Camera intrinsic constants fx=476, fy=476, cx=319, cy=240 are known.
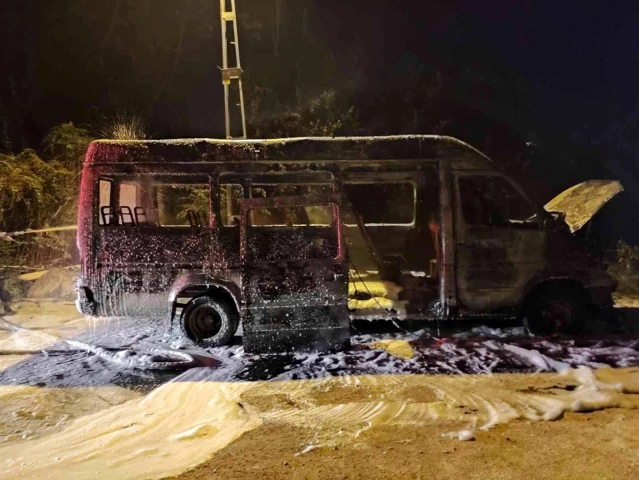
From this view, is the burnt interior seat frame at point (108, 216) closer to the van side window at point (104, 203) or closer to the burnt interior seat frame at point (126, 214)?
the van side window at point (104, 203)

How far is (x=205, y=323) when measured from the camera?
6574 mm

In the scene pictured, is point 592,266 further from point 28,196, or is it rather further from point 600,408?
point 28,196

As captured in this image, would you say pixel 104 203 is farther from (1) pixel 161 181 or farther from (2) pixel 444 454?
(2) pixel 444 454

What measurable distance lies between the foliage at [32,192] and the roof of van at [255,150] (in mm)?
7409

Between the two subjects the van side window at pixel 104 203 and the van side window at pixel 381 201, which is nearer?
the van side window at pixel 104 203

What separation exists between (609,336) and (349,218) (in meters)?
4.45

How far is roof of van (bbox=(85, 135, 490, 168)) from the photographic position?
247 inches

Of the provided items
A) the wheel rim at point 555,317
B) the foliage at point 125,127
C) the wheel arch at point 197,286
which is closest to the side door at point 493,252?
the wheel rim at point 555,317

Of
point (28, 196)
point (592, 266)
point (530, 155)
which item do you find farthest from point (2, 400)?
point (530, 155)

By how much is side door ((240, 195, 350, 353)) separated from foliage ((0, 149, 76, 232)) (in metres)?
9.00

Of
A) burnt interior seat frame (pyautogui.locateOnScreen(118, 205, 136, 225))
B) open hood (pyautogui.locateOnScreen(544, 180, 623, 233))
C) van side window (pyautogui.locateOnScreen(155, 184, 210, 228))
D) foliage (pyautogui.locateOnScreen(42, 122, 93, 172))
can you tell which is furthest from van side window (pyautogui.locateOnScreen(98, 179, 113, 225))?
foliage (pyautogui.locateOnScreen(42, 122, 93, 172))

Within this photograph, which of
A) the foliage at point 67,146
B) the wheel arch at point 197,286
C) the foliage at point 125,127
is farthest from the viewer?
the foliage at point 125,127

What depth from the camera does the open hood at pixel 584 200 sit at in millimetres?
7387

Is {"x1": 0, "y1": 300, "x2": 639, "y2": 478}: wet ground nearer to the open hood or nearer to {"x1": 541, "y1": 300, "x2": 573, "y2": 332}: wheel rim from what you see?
{"x1": 541, "y1": 300, "x2": 573, "y2": 332}: wheel rim
